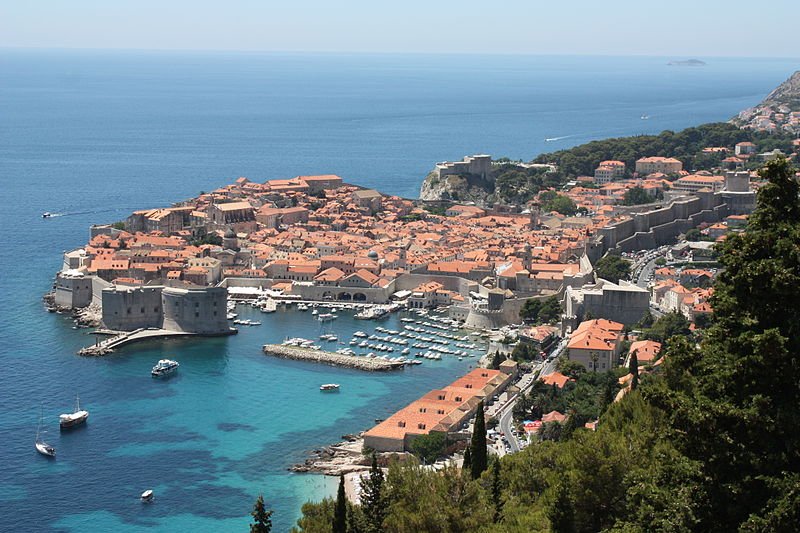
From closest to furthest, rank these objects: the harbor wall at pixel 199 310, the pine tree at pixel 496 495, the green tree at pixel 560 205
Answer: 1. the pine tree at pixel 496 495
2. the harbor wall at pixel 199 310
3. the green tree at pixel 560 205

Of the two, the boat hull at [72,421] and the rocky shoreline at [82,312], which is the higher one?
the boat hull at [72,421]

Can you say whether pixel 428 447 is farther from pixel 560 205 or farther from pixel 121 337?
pixel 560 205

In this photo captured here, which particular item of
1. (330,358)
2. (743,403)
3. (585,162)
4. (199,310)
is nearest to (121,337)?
(199,310)

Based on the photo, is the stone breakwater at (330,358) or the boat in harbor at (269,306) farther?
the boat in harbor at (269,306)

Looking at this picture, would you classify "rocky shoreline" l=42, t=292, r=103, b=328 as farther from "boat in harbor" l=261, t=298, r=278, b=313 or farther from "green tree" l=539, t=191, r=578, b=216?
"green tree" l=539, t=191, r=578, b=216

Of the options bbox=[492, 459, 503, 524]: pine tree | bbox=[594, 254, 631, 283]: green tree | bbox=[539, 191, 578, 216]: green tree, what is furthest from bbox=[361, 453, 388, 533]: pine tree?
bbox=[539, 191, 578, 216]: green tree

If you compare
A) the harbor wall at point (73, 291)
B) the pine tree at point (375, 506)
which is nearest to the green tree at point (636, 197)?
the harbor wall at point (73, 291)

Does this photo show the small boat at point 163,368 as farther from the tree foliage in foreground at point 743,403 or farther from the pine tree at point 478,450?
the tree foliage in foreground at point 743,403

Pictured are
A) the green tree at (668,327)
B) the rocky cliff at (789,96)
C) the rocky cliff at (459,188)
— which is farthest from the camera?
the rocky cliff at (789,96)
